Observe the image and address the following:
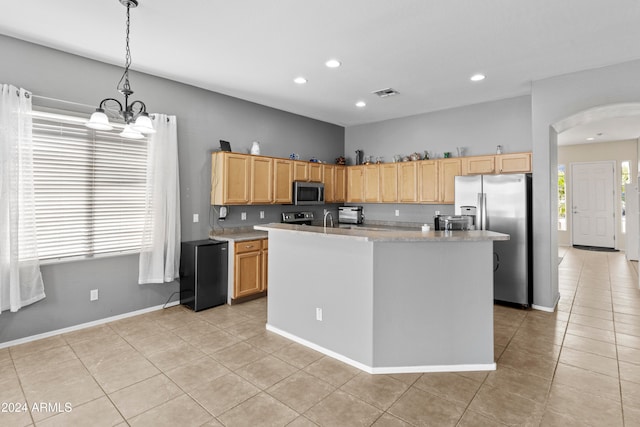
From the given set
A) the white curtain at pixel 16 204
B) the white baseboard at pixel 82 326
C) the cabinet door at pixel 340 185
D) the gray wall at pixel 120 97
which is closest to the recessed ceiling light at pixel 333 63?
the gray wall at pixel 120 97

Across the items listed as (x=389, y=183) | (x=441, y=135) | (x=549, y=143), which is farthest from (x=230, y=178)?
(x=549, y=143)

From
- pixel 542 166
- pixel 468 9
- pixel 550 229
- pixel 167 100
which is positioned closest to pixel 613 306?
pixel 550 229

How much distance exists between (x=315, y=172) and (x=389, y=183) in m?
1.38

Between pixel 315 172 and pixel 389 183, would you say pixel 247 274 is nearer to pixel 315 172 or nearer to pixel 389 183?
pixel 315 172

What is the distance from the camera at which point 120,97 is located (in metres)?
3.89

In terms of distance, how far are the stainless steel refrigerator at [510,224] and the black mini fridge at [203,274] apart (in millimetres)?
3575

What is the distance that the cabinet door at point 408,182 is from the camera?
5707 millimetres

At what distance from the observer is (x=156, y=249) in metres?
4.09

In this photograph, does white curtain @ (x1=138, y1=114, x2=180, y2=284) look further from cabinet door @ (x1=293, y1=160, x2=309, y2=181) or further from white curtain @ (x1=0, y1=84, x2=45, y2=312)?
cabinet door @ (x1=293, y1=160, x2=309, y2=181)

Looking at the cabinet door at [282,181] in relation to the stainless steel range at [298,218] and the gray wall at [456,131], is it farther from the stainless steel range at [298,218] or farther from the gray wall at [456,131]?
the gray wall at [456,131]

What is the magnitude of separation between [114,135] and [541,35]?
463cm

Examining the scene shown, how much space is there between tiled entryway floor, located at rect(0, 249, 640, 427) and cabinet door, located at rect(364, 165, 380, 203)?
3124 mm

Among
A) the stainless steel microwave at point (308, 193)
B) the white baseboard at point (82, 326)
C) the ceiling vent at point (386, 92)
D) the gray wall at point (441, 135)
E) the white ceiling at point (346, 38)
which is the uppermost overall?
the ceiling vent at point (386, 92)

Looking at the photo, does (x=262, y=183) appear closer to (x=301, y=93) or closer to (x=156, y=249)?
(x=301, y=93)
